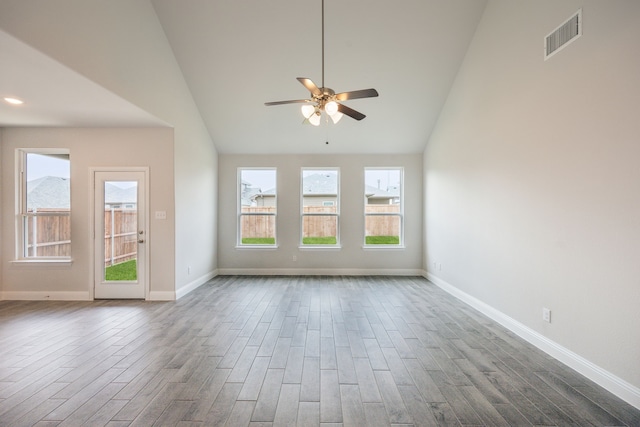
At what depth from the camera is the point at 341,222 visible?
21.4 ft

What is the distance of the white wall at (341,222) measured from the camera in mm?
6508

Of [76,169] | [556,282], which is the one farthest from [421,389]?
[76,169]

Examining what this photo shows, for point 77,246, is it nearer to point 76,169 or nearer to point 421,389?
point 76,169

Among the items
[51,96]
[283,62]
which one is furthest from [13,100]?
[283,62]

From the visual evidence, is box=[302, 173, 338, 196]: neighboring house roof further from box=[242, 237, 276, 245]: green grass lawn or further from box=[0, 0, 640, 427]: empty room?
box=[242, 237, 276, 245]: green grass lawn

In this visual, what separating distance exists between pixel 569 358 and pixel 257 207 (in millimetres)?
5690

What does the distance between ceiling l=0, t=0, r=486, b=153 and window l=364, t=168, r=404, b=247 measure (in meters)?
1.27

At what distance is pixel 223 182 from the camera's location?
6531mm

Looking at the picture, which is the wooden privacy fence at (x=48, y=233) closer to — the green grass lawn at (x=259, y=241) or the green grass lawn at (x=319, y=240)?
the green grass lawn at (x=259, y=241)

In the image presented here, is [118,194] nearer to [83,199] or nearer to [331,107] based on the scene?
[83,199]

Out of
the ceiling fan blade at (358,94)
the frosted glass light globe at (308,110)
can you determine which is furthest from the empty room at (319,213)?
the frosted glass light globe at (308,110)

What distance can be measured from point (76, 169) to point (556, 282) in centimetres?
664

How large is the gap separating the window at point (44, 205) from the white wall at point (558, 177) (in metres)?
6.50

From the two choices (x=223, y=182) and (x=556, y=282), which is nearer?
(x=556, y=282)
